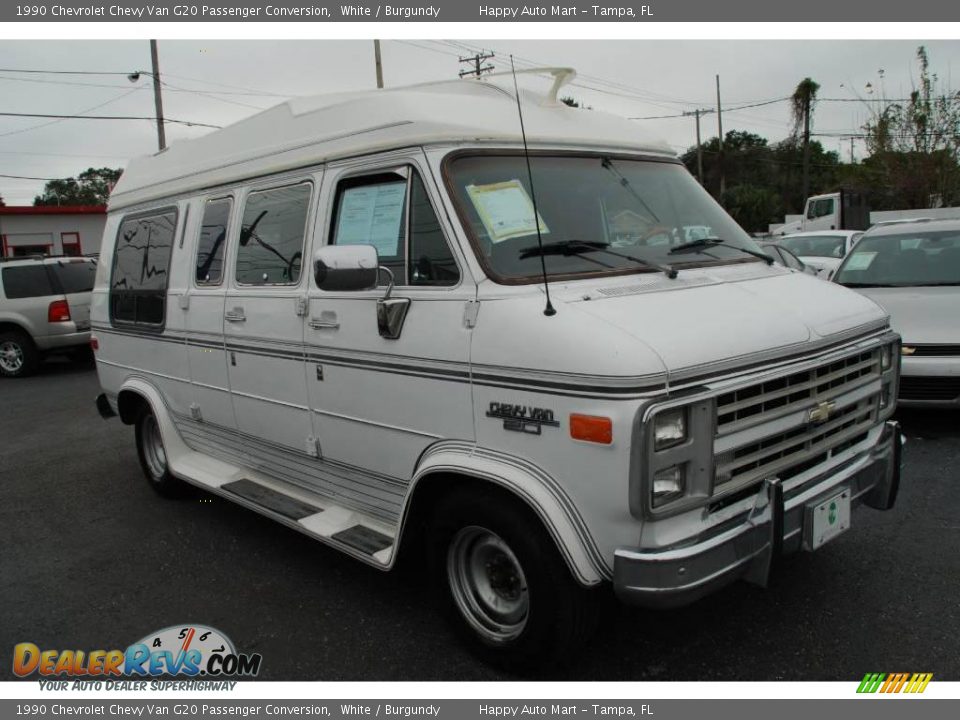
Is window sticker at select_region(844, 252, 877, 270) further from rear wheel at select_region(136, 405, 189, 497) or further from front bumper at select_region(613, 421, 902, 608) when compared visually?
rear wheel at select_region(136, 405, 189, 497)

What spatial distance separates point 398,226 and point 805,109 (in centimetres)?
4397

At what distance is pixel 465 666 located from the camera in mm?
3447

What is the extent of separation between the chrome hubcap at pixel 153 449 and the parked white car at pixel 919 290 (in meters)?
5.99

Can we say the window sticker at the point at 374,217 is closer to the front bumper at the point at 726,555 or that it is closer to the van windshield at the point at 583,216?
the van windshield at the point at 583,216

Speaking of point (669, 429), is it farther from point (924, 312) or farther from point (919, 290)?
point (919, 290)

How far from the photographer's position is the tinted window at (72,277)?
43.6 feet

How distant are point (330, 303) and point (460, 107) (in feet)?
3.74

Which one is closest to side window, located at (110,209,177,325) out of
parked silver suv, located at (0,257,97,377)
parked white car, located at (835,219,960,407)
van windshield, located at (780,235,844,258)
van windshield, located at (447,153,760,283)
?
van windshield, located at (447,153,760,283)

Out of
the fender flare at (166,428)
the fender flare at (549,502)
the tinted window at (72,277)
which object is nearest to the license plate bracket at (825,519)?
the fender flare at (549,502)

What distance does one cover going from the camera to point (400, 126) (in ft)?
11.6

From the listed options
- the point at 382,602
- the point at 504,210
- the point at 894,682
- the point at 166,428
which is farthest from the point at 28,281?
the point at 894,682

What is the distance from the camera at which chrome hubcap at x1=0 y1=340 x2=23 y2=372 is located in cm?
1305

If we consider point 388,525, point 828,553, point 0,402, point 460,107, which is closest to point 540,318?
point 460,107

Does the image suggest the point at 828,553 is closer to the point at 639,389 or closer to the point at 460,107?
the point at 639,389
